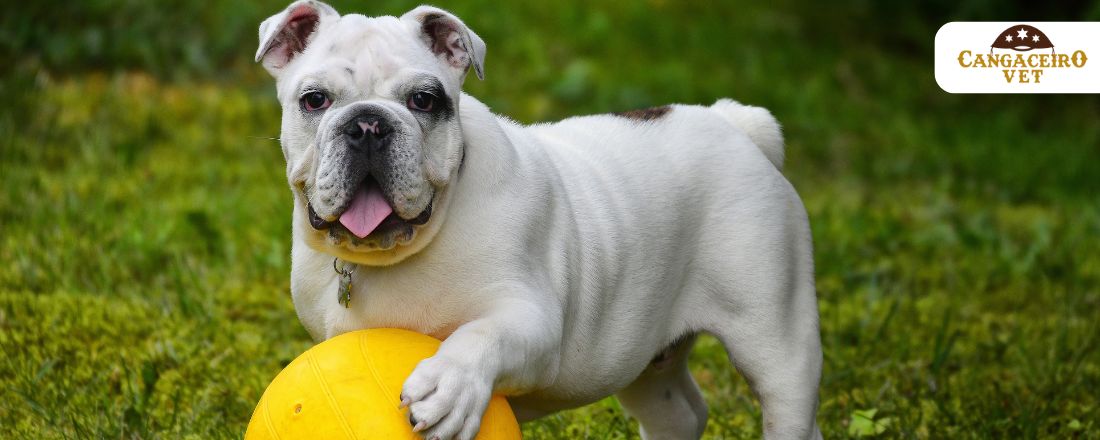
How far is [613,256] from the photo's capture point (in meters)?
4.41

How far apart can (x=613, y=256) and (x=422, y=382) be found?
114 cm

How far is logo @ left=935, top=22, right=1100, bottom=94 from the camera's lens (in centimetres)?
787

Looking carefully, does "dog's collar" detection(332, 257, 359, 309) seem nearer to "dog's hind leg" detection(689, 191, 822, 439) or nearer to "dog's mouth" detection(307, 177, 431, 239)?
"dog's mouth" detection(307, 177, 431, 239)

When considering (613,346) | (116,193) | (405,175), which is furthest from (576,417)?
(116,193)

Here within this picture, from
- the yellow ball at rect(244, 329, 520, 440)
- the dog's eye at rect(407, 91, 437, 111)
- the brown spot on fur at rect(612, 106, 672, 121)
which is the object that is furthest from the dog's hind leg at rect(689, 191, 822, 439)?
the dog's eye at rect(407, 91, 437, 111)

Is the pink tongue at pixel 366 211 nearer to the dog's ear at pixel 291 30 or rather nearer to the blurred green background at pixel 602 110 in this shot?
the dog's ear at pixel 291 30

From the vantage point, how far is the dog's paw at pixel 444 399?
3.42 metres

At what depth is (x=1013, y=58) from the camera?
8.05m

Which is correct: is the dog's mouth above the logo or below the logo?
above

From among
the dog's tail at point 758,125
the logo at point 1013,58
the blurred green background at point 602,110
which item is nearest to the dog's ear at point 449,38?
the dog's tail at point 758,125

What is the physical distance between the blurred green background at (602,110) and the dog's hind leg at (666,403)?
15 centimetres

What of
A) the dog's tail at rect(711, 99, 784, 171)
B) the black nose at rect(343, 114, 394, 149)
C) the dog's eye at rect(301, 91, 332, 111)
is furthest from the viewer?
the dog's tail at rect(711, 99, 784, 171)

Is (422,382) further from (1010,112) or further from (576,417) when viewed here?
(1010,112)

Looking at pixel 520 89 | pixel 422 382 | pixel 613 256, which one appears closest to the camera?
pixel 422 382
